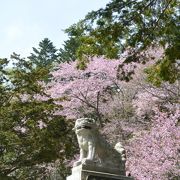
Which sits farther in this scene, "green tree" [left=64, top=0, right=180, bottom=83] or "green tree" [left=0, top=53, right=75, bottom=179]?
"green tree" [left=0, top=53, right=75, bottom=179]

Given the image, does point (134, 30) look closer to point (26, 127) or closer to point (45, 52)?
point (26, 127)

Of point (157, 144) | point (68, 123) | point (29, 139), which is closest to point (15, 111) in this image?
point (29, 139)

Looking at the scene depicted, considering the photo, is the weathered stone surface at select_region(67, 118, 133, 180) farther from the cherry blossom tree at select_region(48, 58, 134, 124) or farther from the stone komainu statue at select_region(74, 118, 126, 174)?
the cherry blossom tree at select_region(48, 58, 134, 124)

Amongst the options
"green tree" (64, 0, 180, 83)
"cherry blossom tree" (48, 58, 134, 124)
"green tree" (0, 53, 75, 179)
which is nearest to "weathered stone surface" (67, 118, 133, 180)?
"green tree" (64, 0, 180, 83)

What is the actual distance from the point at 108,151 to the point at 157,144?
282 inches

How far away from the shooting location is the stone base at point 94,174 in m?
9.37

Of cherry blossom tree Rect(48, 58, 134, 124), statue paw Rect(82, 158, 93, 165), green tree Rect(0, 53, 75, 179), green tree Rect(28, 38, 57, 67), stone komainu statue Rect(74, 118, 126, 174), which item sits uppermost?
green tree Rect(28, 38, 57, 67)

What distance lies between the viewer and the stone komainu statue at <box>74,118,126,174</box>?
387 inches

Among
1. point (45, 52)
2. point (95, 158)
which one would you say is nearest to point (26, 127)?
point (95, 158)

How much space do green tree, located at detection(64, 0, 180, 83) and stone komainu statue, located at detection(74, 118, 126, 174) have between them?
181 cm

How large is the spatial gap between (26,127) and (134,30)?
8.66 metres

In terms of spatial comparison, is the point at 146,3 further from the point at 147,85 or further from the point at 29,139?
the point at 147,85

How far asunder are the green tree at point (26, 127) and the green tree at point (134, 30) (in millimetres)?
7105

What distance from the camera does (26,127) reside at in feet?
53.7
